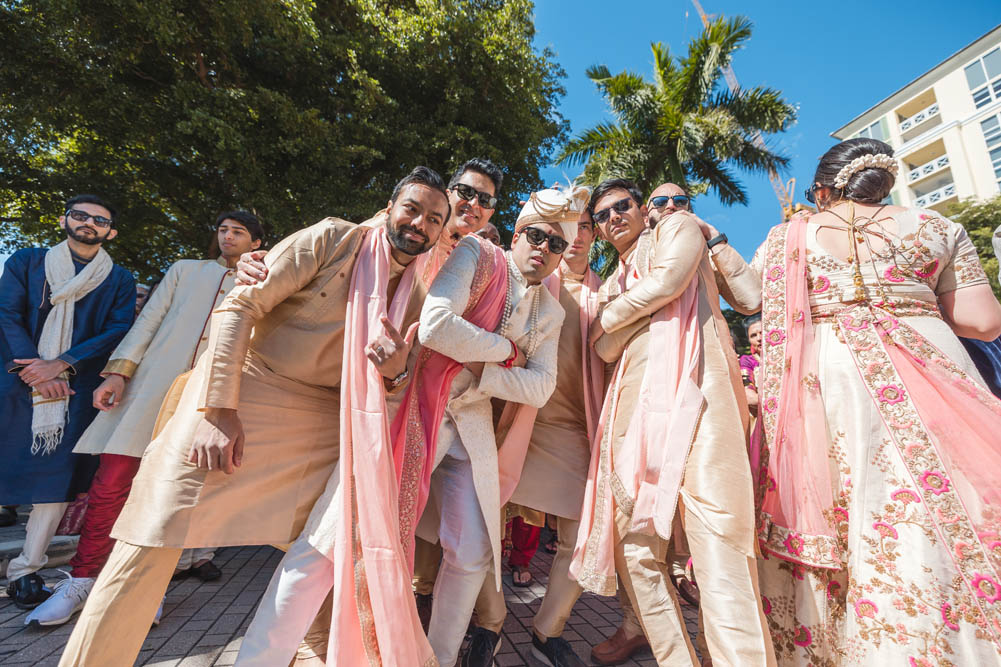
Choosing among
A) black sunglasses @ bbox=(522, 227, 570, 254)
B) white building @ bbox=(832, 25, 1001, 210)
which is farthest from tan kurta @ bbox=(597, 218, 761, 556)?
white building @ bbox=(832, 25, 1001, 210)

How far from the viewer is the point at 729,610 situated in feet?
6.01

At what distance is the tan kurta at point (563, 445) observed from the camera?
2.73 metres

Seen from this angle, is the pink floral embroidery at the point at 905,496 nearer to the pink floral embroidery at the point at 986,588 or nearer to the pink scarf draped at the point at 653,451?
the pink floral embroidery at the point at 986,588

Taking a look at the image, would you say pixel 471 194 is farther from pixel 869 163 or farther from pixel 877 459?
pixel 877 459

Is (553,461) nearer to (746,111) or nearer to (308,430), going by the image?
(308,430)

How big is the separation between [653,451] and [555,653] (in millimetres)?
1231

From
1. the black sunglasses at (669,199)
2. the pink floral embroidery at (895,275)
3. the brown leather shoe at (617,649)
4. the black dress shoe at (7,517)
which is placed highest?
the black sunglasses at (669,199)

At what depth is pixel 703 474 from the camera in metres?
2.05

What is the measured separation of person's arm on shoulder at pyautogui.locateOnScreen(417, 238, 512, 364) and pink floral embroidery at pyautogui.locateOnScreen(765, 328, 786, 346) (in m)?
1.29

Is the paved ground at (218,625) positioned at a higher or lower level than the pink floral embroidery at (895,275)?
lower

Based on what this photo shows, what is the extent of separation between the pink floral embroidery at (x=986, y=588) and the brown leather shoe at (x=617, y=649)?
64.7 inches

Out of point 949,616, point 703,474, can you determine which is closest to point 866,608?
point 949,616

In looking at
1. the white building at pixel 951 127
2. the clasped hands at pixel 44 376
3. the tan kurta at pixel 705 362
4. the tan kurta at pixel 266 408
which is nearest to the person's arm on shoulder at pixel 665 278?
the tan kurta at pixel 705 362

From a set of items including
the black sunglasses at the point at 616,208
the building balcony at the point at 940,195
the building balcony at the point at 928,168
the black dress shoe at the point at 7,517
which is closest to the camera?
the black sunglasses at the point at 616,208
